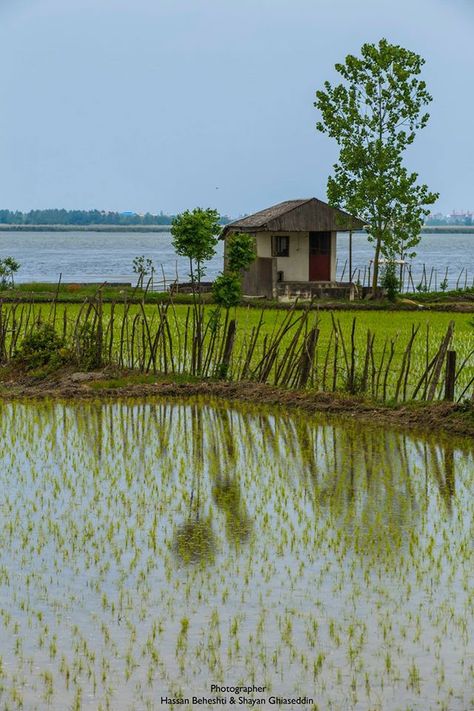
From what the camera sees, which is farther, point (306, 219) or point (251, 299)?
point (306, 219)

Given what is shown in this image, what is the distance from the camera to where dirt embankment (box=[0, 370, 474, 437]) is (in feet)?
43.5

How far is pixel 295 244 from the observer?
32031 millimetres

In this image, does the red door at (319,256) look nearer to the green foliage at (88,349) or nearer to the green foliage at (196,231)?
the green foliage at (196,231)

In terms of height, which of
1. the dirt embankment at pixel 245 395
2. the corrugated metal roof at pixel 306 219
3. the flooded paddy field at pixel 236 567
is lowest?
the flooded paddy field at pixel 236 567

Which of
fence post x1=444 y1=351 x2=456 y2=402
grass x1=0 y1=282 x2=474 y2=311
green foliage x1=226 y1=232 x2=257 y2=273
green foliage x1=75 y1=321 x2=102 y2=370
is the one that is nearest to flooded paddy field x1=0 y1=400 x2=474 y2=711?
fence post x1=444 y1=351 x2=456 y2=402

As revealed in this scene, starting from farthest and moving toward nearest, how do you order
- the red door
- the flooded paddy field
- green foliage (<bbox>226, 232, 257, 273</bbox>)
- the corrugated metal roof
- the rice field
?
the red door → the corrugated metal roof → green foliage (<bbox>226, 232, 257, 273</bbox>) → the rice field → the flooded paddy field

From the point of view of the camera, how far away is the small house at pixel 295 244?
31.4 metres

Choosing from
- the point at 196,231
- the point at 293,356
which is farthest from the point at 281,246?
the point at 293,356

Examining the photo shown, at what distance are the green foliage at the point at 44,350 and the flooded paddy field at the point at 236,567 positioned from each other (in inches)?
132

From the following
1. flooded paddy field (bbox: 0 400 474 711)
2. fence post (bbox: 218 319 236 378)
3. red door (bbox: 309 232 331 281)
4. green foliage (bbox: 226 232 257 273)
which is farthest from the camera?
red door (bbox: 309 232 331 281)

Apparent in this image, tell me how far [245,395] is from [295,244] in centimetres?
1722

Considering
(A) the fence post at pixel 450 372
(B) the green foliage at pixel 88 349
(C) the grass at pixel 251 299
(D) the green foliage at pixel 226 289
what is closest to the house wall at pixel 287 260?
(C) the grass at pixel 251 299

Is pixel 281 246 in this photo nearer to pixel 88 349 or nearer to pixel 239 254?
pixel 239 254

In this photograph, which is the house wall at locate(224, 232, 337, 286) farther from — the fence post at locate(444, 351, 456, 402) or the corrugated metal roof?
the fence post at locate(444, 351, 456, 402)
